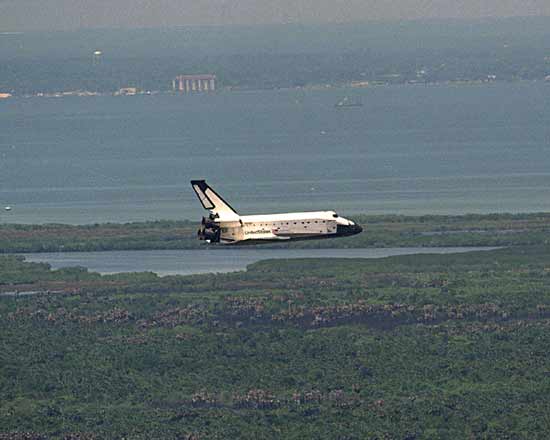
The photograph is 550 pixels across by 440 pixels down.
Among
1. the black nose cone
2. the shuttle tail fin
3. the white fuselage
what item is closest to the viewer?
the white fuselage

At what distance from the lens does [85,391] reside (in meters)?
152

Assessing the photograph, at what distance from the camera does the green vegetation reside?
139625 millimetres

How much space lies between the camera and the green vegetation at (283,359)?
458 ft

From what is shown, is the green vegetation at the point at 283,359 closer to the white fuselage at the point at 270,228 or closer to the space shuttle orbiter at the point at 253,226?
the space shuttle orbiter at the point at 253,226

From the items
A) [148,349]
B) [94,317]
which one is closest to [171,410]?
[148,349]

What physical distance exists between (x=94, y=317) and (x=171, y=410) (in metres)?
38.9

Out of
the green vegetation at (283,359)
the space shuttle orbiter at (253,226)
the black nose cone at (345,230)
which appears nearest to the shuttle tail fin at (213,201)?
the space shuttle orbiter at (253,226)

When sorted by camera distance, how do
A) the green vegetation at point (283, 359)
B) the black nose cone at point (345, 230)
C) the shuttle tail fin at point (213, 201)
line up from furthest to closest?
the green vegetation at point (283, 359) < the black nose cone at point (345, 230) < the shuttle tail fin at point (213, 201)

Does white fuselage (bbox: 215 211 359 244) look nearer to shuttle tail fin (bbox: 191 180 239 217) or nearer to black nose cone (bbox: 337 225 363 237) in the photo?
shuttle tail fin (bbox: 191 180 239 217)

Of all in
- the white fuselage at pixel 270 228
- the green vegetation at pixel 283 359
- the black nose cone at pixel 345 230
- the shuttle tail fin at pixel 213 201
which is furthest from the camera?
the green vegetation at pixel 283 359

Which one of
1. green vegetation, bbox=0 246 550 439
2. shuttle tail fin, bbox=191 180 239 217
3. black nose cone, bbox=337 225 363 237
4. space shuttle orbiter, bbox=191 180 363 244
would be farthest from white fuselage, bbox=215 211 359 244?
green vegetation, bbox=0 246 550 439

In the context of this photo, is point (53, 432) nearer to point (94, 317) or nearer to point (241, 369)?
point (241, 369)

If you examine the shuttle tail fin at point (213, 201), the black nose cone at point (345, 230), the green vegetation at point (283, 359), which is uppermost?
the shuttle tail fin at point (213, 201)

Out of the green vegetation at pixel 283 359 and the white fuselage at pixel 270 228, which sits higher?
the white fuselage at pixel 270 228
